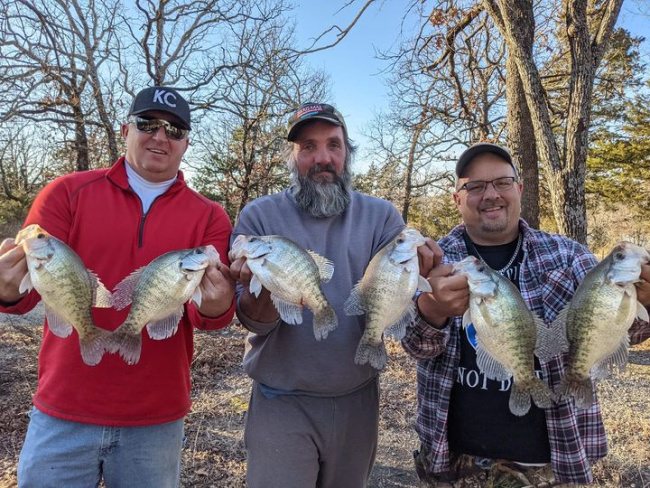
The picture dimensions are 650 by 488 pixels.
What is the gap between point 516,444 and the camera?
284 cm

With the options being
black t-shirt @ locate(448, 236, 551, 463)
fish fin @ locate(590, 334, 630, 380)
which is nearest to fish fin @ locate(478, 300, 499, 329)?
black t-shirt @ locate(448, 236, 551, 463)

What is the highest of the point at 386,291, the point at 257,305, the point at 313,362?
the point at 386,291

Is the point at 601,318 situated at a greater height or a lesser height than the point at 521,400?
greater

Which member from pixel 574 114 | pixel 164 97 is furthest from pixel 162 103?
pixel 574 114

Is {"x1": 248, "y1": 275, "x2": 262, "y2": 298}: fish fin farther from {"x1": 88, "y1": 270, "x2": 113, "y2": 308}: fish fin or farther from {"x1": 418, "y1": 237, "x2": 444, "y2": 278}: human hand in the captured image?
{"x1": 418, "y1": 237, "x2": 444, "y2": 278}: human hand

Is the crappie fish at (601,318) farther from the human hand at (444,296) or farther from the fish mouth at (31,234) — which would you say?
the fish mouth at (31,234)

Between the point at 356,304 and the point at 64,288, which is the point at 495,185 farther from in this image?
the point at 64,288

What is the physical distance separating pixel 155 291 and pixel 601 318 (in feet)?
7.89

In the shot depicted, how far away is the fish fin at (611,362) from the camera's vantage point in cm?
248

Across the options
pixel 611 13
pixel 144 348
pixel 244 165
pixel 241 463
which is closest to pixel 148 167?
pixel 144 348

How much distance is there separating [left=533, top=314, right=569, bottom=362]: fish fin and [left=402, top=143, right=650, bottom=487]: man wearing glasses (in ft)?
1.14

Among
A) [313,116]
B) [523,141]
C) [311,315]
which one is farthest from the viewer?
[523,141]

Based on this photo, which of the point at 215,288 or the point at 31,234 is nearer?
the point at 31,234

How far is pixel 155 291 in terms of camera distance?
253 centimetres
